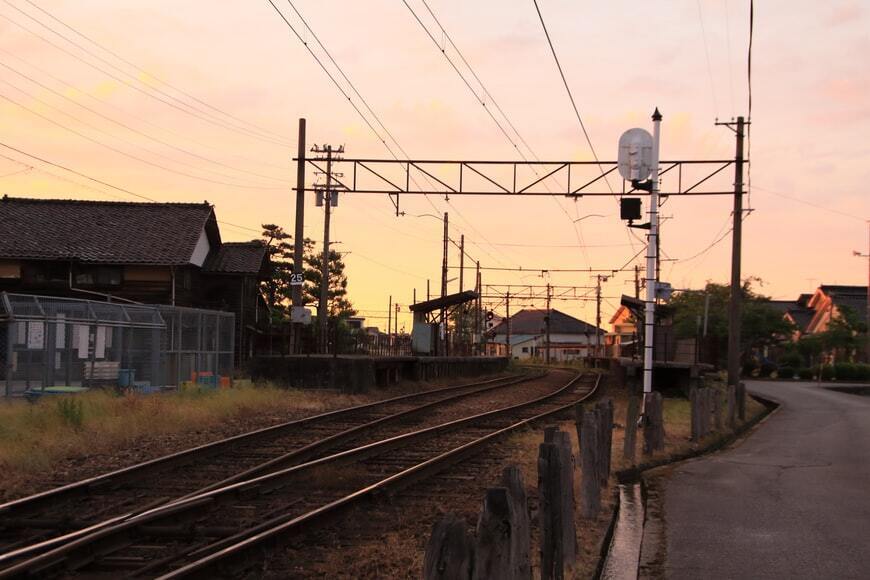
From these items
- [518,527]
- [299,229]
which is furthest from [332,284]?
[518,527]

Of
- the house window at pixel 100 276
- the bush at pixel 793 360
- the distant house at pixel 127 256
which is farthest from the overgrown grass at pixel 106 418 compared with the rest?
the bush at pixel 793 360

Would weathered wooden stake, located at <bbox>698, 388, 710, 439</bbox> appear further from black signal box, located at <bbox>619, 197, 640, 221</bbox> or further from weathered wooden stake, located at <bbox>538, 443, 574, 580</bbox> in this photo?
weathered wooden stake, located at <bbox>538, 443, 574, 580</bbox>

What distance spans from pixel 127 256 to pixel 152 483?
3057 cm

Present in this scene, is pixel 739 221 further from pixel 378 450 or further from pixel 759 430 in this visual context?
pixel 378 450

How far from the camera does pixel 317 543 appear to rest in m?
7.72

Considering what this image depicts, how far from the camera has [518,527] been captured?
16.5 ft

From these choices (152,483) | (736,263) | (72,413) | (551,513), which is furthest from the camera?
(736,263)

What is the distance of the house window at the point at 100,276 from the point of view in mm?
39406

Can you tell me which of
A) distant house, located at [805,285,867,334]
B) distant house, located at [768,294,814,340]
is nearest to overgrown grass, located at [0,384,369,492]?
distant house, located at [805,285,867,334]

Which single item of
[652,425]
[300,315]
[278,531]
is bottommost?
[278,531]

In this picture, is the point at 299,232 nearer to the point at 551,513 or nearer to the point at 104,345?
the point at 104,345

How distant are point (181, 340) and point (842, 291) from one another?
76.4 m

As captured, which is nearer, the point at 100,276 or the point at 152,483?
the point at 152,483

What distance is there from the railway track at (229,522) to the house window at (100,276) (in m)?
29.0
